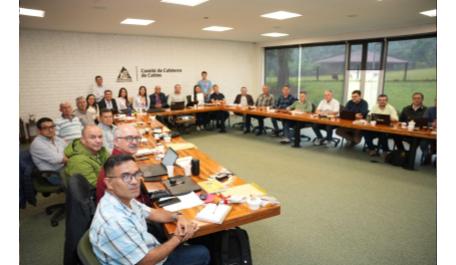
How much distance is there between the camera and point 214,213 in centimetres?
196

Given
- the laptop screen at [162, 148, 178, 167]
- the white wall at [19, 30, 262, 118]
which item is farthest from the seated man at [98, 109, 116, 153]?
the white wall at [19, 30, 262, 118]

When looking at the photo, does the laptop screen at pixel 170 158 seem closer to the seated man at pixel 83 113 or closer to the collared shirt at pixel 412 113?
the seated man at pixel 83 113

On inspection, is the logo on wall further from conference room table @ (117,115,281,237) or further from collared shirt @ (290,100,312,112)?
conference room table @ (117,115,281,237)

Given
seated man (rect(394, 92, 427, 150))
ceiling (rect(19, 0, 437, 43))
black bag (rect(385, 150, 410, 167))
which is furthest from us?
seated man (rect(394, 92, 427, 150))

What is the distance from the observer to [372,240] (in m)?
2.78

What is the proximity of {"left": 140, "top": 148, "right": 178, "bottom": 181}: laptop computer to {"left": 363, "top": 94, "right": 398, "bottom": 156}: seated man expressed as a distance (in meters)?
4.35

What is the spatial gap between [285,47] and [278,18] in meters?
4.70

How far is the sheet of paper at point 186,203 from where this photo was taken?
81.6 inches

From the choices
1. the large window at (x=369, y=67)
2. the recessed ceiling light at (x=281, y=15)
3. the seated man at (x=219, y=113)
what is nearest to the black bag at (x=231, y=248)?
the recessed ceiling light at (x=281, y=15)

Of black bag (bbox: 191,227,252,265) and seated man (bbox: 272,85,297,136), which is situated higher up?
seated man (bbox: 272,85,297,136)

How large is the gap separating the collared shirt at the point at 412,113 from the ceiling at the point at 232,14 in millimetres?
1771

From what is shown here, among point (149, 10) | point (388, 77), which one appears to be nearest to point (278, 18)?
point (149, 10)

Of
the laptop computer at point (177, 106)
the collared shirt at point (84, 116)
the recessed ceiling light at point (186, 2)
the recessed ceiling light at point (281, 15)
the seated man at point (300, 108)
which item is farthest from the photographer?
the laptop computer at point (177, 106)

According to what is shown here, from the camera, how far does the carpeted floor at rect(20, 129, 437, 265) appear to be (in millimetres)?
2596
